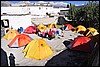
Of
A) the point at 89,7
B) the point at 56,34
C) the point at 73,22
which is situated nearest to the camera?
the point at 56,34

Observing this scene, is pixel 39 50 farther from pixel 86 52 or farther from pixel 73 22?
pixel 73 22

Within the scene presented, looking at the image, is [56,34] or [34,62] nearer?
[34,62]

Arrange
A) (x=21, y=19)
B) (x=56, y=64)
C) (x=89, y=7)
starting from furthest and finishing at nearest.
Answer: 1. (x=89, y=7)
2. (x=21, y=19)
3. (x=56, y=64)

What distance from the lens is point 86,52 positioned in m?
14.8

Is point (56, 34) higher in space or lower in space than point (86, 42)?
lower

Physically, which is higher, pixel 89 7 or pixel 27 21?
pixel 89 7

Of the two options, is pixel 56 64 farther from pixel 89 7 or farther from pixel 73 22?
pixel 73 22

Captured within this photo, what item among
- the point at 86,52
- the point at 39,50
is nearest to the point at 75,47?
the point at 86,52

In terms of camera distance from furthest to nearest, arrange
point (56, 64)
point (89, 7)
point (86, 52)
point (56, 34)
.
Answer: point (89, 7)
point (56, 34)
point (86, 52)
point (56, 64)

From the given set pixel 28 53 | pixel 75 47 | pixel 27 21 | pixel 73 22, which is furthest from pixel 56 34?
pixel 73 22

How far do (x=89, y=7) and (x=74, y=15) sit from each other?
7403mm

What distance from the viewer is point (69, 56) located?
549 inches

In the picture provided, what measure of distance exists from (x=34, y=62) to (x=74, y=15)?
27348 mm

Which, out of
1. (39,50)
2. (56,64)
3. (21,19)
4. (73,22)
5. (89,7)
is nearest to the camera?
(56,64)
